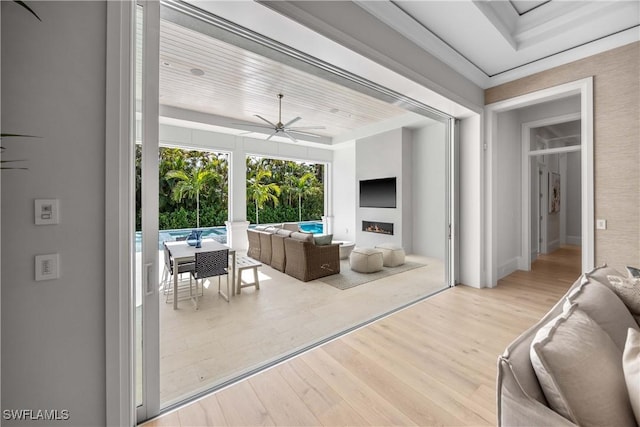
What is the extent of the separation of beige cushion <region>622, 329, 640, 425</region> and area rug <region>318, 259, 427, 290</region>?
3.13 meters

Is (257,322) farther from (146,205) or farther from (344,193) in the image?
(344,193)

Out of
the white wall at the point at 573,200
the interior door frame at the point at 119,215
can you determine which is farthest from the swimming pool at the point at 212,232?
the white wall at the point at 573,200

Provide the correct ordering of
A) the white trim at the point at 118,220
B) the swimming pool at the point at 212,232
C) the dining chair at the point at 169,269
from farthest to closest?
the swimming pool at the point at 212,232 → the dining chair at the point at 169,269 → the white trim at the point at 118,220

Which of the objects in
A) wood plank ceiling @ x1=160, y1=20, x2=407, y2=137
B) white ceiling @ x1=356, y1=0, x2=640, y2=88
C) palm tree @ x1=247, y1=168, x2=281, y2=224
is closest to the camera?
white ceiling @ x1=356, y1=0, x2=640, y2=88

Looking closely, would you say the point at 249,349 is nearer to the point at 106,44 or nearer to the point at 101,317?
the point at 101,317

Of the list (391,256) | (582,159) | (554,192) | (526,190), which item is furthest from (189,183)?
(554,192)

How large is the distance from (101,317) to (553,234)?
860 centimetres

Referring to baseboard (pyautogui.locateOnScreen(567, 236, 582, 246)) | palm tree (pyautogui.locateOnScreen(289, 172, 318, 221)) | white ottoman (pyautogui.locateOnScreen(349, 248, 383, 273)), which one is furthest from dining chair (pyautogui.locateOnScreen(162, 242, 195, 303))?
baseboard (pyautogui.locateOnScreen(567, 236, 582, 246))

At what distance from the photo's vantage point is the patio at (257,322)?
79.0 inches

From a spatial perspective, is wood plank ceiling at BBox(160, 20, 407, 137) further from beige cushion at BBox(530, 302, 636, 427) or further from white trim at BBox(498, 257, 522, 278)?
A: beige cushion at BBox(530, 302, 636, 427)

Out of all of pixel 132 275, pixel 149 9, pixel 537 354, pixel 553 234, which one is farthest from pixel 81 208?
pixel 553 234

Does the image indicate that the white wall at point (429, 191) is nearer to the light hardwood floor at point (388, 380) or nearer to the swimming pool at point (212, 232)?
the light hardwood floor at point (388, 380)

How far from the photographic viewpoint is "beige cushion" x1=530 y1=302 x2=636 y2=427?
754mm

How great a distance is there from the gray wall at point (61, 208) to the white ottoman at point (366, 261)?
381 cm
